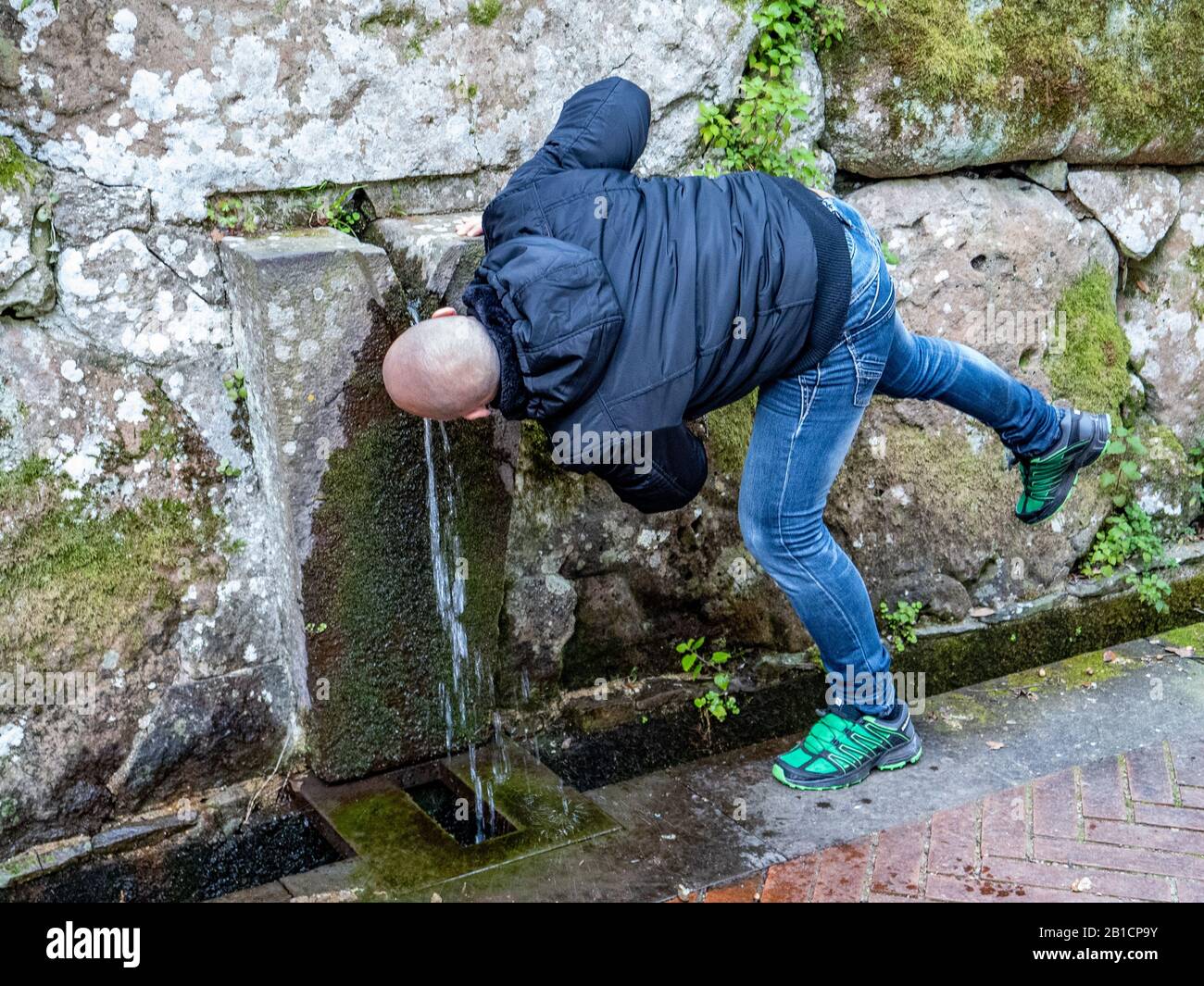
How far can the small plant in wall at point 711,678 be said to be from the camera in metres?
4.07

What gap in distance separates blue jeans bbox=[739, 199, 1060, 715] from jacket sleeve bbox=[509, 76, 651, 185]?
0.53 metres

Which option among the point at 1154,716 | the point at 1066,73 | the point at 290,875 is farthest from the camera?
the point at 1066,73

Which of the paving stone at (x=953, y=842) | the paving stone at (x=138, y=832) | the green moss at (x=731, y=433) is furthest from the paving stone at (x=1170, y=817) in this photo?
the paving stone at (x=138, y=832)

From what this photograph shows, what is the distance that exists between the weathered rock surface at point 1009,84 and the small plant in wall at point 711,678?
160 cm

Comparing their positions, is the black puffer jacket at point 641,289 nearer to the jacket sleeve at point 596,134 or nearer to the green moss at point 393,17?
the jacket sleeve at point 596,134

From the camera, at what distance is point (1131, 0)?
4.30 meters

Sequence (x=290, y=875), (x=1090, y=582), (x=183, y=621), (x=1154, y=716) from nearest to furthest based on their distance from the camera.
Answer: (x=290, y=875) < (x=183, y=621) < (x=1154, y=716) < (x=1090, y=582)

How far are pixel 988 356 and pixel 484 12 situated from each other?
201cm

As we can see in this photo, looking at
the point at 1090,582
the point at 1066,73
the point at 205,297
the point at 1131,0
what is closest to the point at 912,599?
the point at 1090,582

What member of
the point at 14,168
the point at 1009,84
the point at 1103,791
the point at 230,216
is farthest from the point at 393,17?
the point at 1103,791

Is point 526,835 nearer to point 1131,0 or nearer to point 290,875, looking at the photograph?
point 290,875

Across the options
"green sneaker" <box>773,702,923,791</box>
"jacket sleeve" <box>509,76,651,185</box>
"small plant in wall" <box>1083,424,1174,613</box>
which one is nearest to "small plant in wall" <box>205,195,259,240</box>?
"jacket sleeve" <box>509,76,651,185</box>

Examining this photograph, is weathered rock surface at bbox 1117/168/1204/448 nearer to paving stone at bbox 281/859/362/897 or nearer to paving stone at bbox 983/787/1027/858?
paving stone at bbox 983/787/1027/858

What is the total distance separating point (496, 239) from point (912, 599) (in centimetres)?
205
